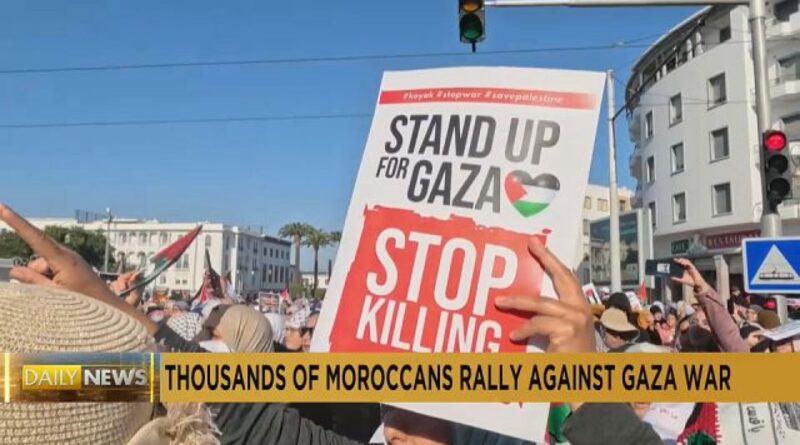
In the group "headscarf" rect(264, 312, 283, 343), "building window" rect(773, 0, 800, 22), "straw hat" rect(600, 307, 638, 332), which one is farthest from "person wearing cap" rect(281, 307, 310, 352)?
"building window" rect(773, 0, 800, 22)

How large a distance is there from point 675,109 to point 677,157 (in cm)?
267

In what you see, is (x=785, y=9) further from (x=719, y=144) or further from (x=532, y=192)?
(x=532, y=192)

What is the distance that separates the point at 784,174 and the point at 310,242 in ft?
295

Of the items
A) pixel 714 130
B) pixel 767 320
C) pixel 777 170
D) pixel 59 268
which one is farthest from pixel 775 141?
pixel 714 130

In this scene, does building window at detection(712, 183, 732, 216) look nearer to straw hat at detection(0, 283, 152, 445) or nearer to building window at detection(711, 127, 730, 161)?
building window at detection(711, 127, 730, 161)

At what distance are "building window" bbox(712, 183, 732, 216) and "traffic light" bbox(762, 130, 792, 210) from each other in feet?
92.2

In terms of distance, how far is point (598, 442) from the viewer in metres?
1.69

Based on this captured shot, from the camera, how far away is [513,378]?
1.72 metres

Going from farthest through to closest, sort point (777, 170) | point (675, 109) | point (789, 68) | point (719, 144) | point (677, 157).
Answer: point (675, 109)
point (677, 157)
point (719, 144)
point (789, 68)
point (777, 170)

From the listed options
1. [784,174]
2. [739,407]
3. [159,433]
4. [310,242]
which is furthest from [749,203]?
[310,242]

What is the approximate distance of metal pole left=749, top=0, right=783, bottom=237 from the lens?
7.53m

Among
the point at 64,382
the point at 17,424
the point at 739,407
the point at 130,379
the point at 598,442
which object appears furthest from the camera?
the point at 739,407

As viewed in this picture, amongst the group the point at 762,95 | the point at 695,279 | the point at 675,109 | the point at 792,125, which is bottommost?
the point at 695,279

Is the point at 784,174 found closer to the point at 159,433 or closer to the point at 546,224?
the point at 546,224
